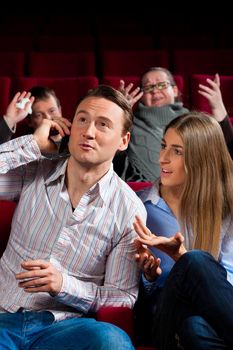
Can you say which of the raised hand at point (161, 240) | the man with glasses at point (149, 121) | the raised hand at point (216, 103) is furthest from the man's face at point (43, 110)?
Result: the raised hand at point (161, 240)

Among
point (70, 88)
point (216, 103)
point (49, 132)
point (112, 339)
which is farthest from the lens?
point (70, 88)

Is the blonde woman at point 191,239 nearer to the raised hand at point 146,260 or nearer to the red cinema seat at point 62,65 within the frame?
the raised hand at point 146,260

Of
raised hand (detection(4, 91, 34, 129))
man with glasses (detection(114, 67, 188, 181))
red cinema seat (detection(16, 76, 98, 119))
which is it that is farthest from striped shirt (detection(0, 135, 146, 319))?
red cinema seat (detection(16, 76, 98, 119))

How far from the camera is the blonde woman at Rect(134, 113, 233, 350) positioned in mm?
470

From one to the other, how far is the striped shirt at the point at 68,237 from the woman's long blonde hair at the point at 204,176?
0.08 metres

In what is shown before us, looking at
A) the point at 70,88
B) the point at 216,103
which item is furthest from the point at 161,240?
the point at 70,88

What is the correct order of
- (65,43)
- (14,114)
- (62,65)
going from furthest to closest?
(65,43) < (62,65) < (14,114)

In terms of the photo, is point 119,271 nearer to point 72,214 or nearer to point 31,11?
point 72,214

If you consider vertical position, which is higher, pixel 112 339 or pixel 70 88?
pixel 70 88

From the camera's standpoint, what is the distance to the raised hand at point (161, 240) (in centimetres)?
47

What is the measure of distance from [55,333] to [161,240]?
0.11 m

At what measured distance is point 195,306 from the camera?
1.57 feet

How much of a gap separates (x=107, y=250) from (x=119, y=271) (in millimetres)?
22

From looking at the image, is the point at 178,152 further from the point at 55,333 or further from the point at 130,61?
the point at 130,61
